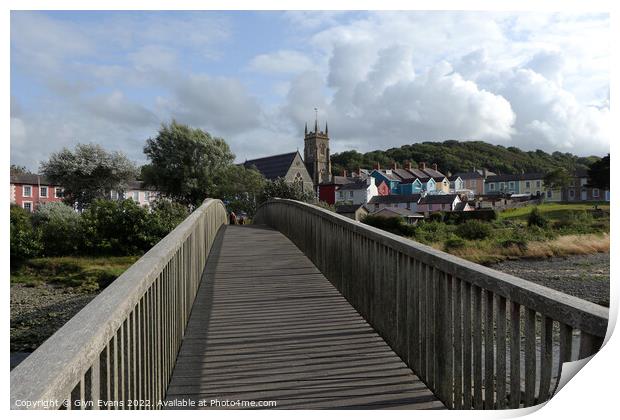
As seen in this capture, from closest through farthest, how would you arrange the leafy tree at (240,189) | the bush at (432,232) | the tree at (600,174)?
1. the tree at (600,174)
2. the bush at (432,232)
3. the leafy tree at (240,189)

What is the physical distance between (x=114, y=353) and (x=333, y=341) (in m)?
1.88

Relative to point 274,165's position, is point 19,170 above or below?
below

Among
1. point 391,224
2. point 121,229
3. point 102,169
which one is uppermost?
point 102,169

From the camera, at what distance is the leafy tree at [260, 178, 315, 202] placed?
2970 cm

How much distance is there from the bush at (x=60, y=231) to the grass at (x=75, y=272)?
0.22 m

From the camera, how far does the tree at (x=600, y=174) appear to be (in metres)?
2.66

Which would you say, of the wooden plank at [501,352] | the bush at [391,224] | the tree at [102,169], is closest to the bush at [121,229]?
the tree at [102,169]

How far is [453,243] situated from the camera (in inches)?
882

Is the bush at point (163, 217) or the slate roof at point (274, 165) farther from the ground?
the slate roof at point (274, 165)

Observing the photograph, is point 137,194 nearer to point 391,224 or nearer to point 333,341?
point 391,224

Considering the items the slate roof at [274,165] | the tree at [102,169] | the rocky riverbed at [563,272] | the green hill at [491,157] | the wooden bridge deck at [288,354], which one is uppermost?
the slate roof at [274,165]

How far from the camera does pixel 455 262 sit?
210 centimetres

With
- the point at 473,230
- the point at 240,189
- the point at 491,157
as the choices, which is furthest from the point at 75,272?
the point at 240,189

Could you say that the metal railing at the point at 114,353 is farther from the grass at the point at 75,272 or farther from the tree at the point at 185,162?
the tree at the point at 185,162
